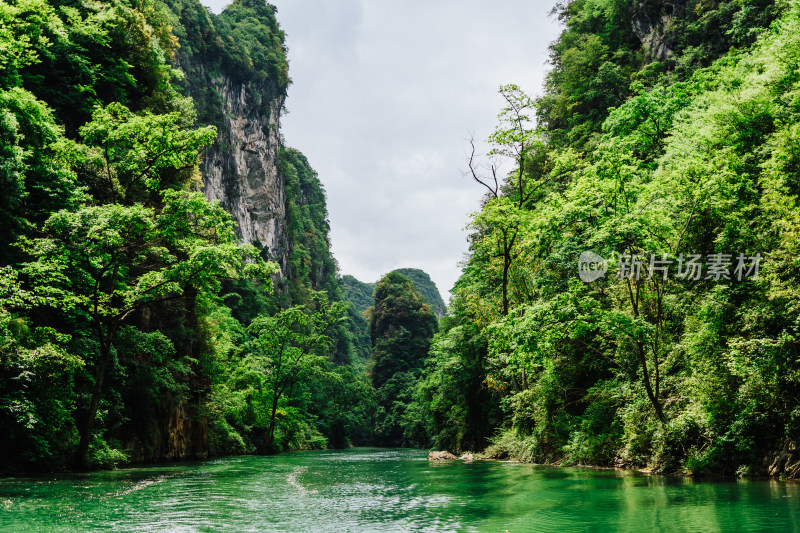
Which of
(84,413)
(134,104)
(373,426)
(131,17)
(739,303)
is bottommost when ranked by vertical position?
(373,426)

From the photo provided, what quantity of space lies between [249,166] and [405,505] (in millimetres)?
68753

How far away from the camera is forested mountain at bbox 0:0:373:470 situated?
14.0m

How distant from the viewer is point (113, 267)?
17.0 metres

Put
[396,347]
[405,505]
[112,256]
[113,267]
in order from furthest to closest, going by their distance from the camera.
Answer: [396,347] → [113,267] → [112,256] → [405,505]

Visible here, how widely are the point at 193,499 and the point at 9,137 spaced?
11.8 meters

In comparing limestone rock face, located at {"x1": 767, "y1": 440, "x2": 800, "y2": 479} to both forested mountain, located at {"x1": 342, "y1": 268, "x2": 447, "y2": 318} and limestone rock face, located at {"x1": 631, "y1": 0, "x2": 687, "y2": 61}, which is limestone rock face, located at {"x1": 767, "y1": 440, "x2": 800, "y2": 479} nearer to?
limestone rock face, located at {"x1": 631, "y1": 0, "x2": 687, "y2": 61}

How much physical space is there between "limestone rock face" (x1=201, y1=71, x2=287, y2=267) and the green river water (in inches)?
1993

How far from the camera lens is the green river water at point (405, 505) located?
22.1 feet

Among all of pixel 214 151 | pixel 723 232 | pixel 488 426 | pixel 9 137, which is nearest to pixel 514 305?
pixel 488 426

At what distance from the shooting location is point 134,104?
87.6 feet

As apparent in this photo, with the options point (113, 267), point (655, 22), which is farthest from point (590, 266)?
point (655, 22)

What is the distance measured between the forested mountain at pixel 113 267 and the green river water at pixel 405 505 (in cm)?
299

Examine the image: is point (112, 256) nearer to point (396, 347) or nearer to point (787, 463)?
point (787, 463)

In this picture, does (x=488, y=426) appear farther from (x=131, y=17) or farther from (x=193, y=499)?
(x=131, y=17)
